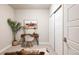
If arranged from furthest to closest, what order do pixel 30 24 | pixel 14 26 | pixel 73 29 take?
pixel 30 24
pixel 14 26
pixel 73 29

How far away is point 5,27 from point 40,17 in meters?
1.28

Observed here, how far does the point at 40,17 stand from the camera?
4125 mm

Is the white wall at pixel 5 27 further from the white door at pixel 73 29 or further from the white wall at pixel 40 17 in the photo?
the white door at pixel 73 29

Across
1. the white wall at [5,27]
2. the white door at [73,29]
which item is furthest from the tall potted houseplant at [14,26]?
the white door at [73,29]

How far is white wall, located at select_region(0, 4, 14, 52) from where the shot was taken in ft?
10.8

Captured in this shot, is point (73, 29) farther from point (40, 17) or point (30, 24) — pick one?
point (40, 17)

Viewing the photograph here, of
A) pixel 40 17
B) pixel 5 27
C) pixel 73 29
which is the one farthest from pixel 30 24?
pixel 73 29

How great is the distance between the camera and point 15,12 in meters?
3.80

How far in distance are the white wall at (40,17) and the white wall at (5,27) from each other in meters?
0.25

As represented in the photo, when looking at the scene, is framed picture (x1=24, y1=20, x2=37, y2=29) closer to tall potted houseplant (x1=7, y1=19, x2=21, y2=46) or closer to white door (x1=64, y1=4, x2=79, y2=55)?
tall potted houseplant (x1=7, y1=19, x2=21, y2=46)
